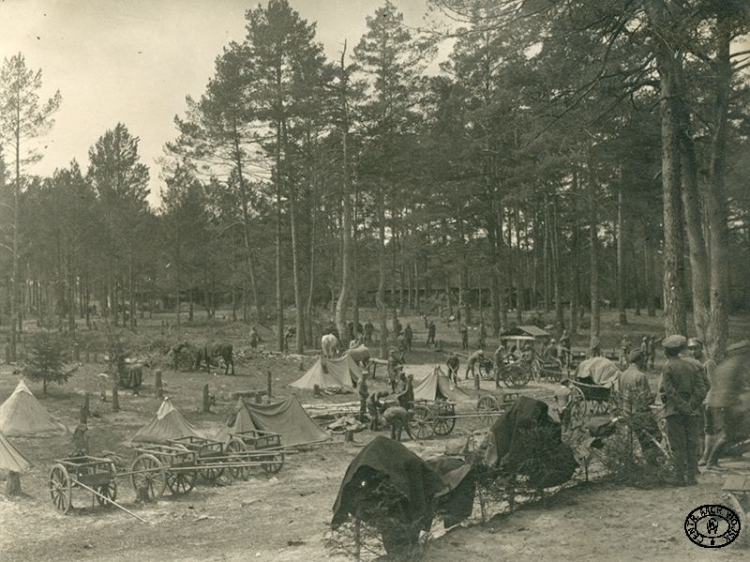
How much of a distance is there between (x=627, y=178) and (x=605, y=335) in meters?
8.63

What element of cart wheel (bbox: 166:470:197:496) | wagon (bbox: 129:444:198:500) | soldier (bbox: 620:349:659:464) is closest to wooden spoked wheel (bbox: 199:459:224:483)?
wagon (bbox: 129:444:198:500)

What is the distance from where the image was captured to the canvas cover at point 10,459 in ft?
44.9

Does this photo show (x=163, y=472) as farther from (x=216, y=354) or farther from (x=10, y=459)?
(x=216, y=354)

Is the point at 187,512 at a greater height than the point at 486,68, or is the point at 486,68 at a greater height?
the point at 486,68

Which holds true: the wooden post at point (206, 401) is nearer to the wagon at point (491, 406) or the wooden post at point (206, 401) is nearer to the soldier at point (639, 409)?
the wagon at point (491, 406)

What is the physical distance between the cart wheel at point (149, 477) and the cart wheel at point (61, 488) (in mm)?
1140

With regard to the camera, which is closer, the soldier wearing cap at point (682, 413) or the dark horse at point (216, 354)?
the soldier wearing cap at point (682, 413)

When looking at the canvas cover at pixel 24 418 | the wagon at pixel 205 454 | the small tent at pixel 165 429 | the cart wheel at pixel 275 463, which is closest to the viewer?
the wagon at pixel 205 454

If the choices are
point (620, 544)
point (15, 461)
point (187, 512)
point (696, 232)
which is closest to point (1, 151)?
point (15, 461)

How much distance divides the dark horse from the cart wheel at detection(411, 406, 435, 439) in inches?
496

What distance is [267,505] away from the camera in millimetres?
13109

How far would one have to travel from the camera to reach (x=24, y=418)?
1814 centimetres

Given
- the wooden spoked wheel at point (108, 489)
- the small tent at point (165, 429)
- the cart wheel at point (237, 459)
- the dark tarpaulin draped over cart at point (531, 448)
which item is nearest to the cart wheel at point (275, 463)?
the cart wheel at point (237, 459)

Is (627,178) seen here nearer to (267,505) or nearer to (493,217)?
(493,217)
